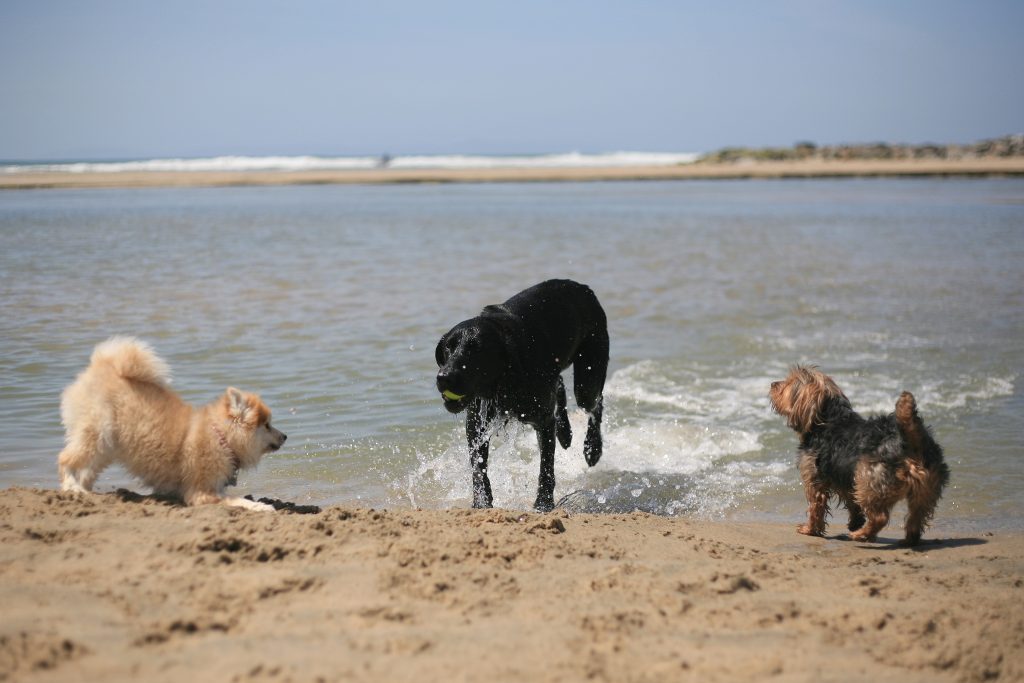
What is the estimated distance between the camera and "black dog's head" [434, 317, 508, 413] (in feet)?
19.1

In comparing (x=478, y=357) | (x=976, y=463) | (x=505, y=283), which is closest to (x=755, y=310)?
(x=505, y=283)

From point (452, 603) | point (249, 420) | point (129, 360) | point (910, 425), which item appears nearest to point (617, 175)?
point (910, 425)

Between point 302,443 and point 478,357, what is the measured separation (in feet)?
7.44

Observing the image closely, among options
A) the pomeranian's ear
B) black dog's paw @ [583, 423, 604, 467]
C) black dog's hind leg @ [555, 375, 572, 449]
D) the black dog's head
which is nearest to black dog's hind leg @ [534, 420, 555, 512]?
the black dog's head

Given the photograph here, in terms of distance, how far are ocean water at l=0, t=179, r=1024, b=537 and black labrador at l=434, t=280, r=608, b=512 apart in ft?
1.42

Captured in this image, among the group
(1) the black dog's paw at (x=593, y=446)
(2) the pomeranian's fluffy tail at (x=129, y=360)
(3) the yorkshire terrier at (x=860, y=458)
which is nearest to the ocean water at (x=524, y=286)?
(1) the black dog's paw at (x=593, y=446)

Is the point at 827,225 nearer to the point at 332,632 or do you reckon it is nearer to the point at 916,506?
the point at 916,506

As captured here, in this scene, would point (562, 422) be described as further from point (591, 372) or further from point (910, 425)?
point (910, 425)

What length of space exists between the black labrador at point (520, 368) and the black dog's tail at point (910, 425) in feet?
7.50

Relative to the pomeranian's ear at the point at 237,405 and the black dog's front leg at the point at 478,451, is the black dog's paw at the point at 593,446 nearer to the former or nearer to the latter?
the black dog's front leg at the point at 478,451

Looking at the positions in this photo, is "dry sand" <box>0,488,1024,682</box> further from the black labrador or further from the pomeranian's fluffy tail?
the black labrador

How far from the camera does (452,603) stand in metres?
3.92

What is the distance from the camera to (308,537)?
4512 millimetres

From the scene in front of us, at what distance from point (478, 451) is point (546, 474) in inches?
20.0
